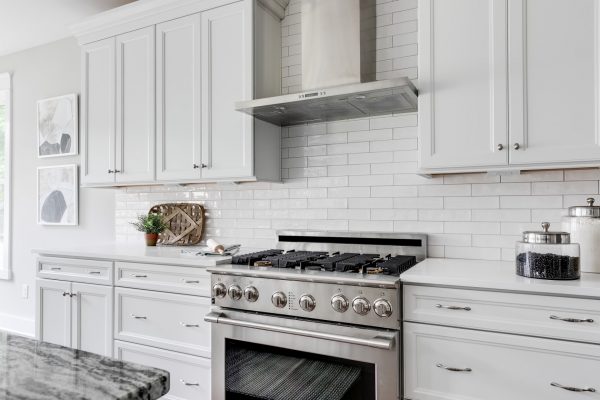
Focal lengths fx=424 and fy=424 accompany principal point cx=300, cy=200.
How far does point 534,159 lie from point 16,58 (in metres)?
4.88

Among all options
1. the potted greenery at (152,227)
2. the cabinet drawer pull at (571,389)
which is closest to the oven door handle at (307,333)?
the cabinet drawer pull at (571,389)

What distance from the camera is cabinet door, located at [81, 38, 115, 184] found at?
310 centimetres

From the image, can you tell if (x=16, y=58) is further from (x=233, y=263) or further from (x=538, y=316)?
(x=538, y=316)

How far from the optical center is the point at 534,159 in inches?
73.2

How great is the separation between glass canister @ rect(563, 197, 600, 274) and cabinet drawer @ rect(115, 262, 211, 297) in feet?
5.89

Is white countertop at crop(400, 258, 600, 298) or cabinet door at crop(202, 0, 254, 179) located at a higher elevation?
cabinet door at crop(202, 0, 254, 179)

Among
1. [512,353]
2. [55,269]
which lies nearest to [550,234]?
[512,353]

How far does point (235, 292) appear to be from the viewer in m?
2.11

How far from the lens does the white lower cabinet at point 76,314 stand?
106 inches

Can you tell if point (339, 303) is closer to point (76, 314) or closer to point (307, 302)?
point (307, 302)

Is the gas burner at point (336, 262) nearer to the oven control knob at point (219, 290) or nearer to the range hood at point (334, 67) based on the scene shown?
the oven control knob at point (219, 290)

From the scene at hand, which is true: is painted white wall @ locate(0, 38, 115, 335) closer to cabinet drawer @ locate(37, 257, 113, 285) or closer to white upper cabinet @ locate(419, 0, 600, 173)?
cabinet drawer @ locate(37, 257, 113, 285)

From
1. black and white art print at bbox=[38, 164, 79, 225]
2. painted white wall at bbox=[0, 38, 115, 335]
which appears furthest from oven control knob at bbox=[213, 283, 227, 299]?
black and white art print at bbox=[38, 164, 79, 225]

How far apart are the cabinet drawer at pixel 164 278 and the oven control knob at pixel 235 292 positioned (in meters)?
0.22
